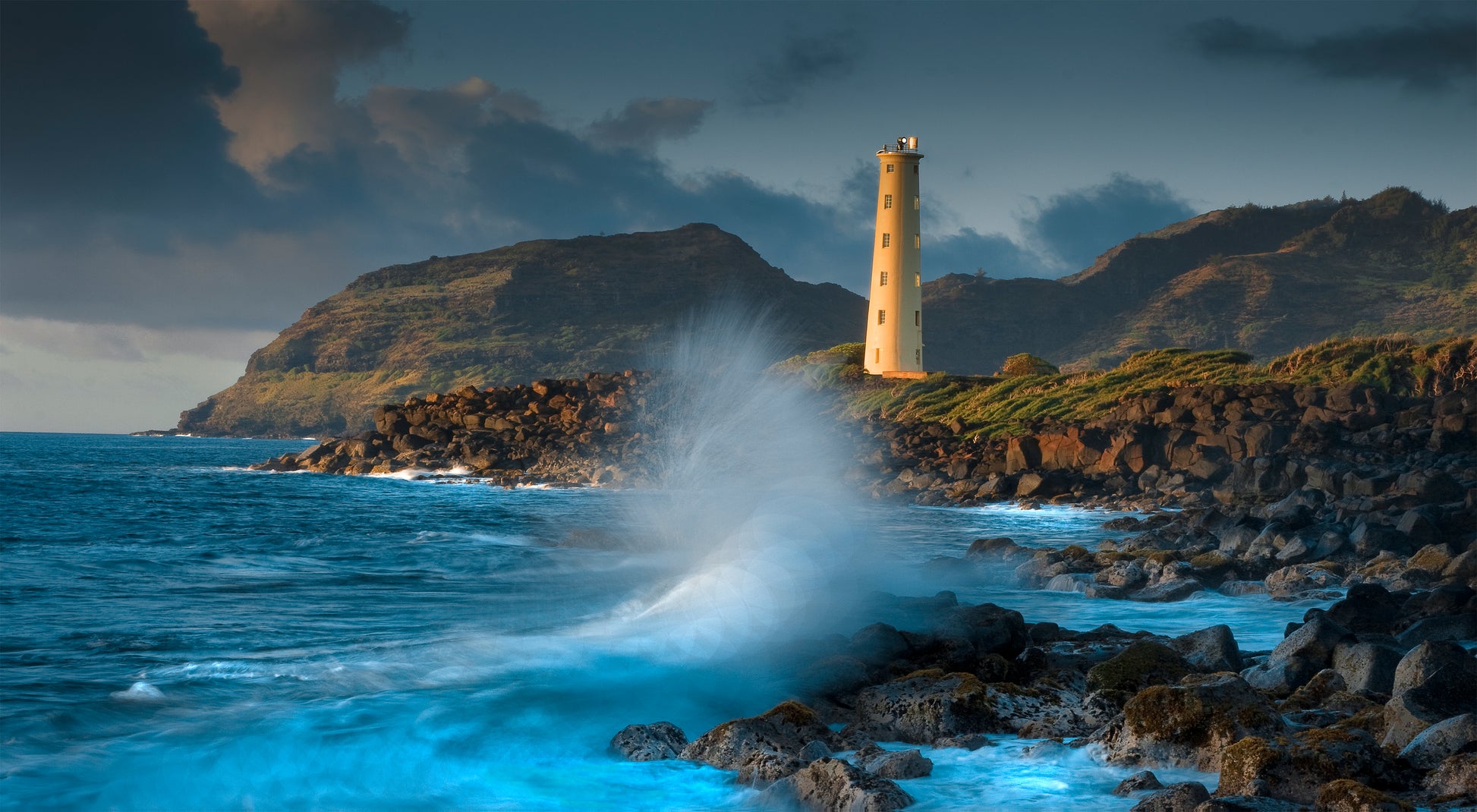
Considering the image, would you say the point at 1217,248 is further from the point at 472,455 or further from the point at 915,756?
the point at 915,756

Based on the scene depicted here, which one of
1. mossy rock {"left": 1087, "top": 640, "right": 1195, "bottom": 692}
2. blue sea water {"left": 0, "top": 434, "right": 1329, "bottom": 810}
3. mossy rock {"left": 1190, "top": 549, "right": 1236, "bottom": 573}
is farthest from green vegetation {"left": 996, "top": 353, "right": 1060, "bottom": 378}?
mossy rock {"left": 1087, "top": 640, "right": 1195, "bottom": 692}

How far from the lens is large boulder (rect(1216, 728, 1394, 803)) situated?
23.6 feet

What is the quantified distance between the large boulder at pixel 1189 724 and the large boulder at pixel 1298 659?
1.64 m

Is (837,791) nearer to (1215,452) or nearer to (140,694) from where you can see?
(140,694)

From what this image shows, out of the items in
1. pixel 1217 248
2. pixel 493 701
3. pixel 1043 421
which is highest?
pixel 1217 248

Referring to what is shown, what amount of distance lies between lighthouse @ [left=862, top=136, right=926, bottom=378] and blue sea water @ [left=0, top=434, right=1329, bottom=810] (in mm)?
31803

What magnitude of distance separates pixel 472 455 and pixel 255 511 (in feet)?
61.7

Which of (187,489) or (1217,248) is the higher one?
A: (1217,248)

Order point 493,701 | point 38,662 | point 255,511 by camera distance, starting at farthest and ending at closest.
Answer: point 255,511 → point 38,662 → point 493,701

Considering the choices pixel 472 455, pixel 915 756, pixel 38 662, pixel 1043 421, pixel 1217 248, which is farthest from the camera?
pixel 1217 248

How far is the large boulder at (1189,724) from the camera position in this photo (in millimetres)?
8148

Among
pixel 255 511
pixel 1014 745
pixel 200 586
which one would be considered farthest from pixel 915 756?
pixel 255 511

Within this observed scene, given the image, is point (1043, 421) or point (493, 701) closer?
point (493, 701)

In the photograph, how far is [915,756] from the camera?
8.20 m
